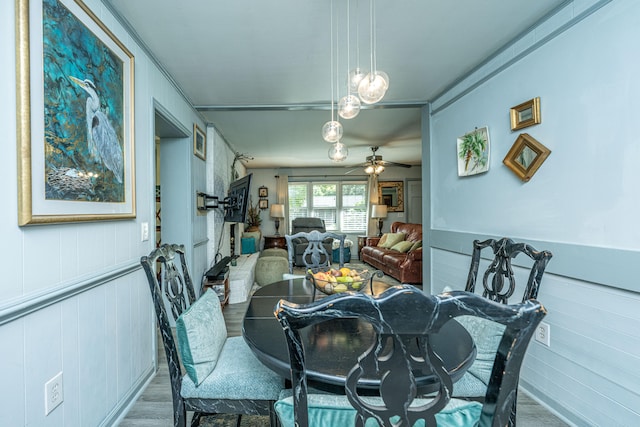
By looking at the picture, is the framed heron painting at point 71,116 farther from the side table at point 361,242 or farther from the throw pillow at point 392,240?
the side table at point 361,242

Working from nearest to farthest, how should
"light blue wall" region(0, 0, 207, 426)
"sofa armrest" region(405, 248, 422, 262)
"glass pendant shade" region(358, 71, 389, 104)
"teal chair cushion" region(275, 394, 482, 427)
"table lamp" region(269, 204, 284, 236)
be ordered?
"teal chair cushion" region(275, 394, 482, 427) < "light blue wall" region(0, 0, 207, 426) < "glass pendant shade" region(358, 71, 389, 104) < "sofa armrest" region(405, 248, 422, 262) < "table lamp" region(269, 204, 284, 236)

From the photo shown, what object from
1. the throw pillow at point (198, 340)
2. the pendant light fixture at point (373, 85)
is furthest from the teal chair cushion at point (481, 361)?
the pendant light fixture at point (373, 85)

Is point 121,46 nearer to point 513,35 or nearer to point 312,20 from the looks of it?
point 312,20

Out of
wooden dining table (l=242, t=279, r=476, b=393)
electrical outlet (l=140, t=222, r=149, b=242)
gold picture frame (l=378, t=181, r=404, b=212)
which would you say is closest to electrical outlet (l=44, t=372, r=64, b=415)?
wooden dining table (l=242, t=279, r=476, b=393)

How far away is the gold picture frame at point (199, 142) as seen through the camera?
341 cm

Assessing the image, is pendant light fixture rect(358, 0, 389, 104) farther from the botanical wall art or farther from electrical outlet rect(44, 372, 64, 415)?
electrical outlet rect(44, 372, 64, 415)

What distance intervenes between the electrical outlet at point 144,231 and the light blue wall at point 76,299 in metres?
0.03

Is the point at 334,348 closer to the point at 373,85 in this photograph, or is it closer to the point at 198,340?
the point at 198,340

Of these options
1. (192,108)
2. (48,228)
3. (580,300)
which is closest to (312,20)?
(48,228)

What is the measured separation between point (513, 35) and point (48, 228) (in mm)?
3001

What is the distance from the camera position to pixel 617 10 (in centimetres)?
147

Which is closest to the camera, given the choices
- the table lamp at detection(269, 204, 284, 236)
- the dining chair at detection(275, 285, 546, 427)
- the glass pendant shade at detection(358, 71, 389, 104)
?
the dining chair at detection(275, 285, 546, 427)

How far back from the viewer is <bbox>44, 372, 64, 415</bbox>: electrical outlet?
1.18 meters

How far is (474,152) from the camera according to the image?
2566 millimetres
